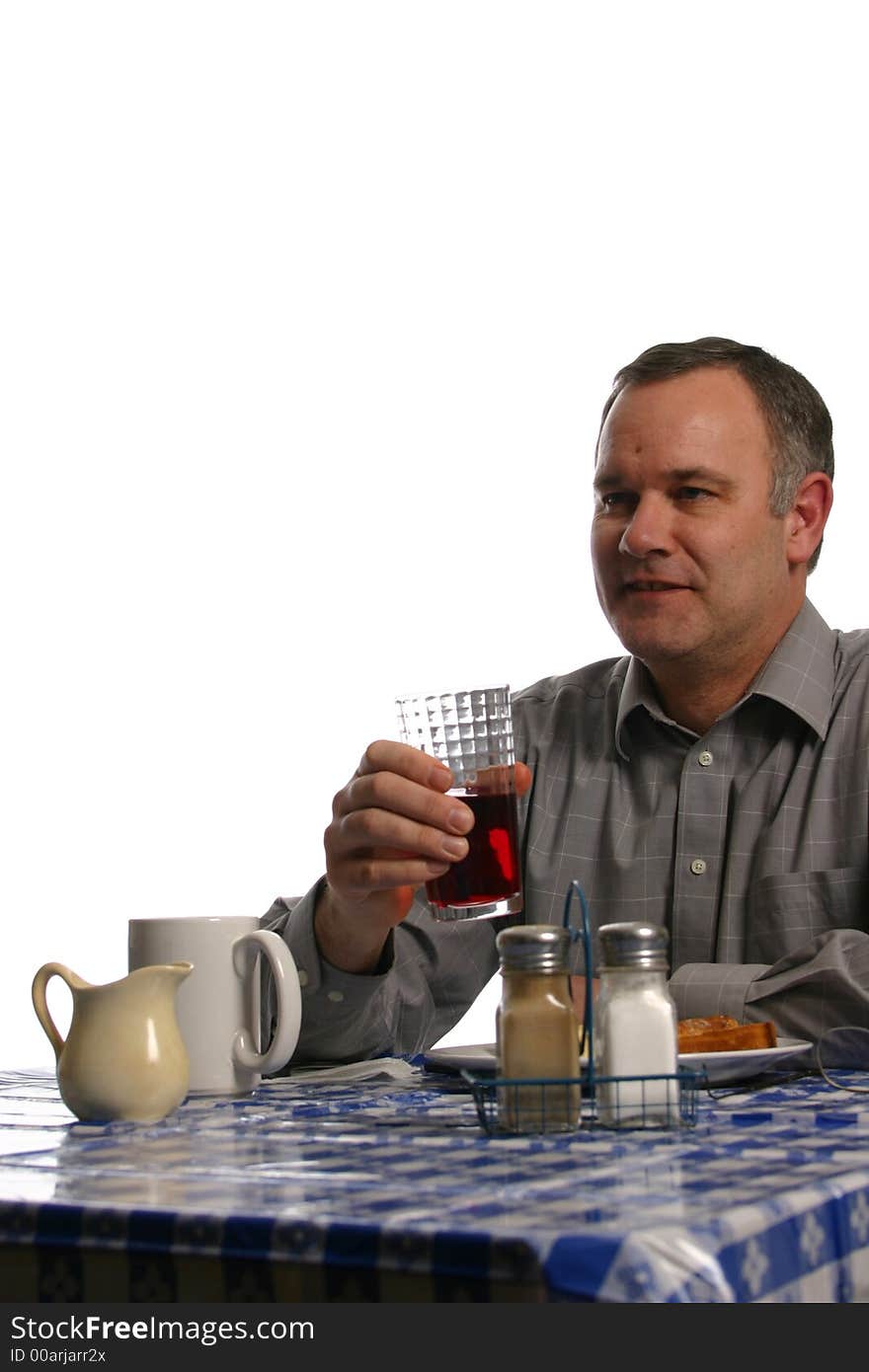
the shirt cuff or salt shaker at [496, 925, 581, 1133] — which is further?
the shirt cuff

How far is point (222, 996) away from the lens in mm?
1282

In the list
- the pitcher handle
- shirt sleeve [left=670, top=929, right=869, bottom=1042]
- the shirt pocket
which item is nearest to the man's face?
the shirt pocket

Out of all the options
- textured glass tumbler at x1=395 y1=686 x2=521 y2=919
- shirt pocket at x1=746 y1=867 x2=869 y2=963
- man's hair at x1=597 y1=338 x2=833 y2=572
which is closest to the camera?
textured glass tumbler at x1=395 y1=686 x2=521 y2=919

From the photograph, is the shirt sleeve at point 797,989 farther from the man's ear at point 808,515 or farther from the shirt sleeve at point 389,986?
the man's ear at point 808,515

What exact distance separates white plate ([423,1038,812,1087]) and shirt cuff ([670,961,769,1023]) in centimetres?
15

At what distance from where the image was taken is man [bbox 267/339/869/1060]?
1909 mm

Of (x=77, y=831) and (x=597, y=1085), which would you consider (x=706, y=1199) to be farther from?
(x=77, y=831)

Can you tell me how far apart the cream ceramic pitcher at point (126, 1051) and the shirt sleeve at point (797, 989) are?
56cm

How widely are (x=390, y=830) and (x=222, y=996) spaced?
0.20 m

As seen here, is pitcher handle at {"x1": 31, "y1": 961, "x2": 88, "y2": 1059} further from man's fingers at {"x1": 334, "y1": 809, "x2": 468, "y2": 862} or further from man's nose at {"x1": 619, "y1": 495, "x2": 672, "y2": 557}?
man's nose at {"x1": 619, "y1": 495, "x2": 672, "y2": 557}

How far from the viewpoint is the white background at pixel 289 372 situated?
4.12 meters

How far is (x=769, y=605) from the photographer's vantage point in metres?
2.07

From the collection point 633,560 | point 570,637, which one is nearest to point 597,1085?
point 633,560

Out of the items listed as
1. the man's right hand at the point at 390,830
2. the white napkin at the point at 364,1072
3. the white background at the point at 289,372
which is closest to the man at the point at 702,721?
the white napkin at the point at 364,1072
